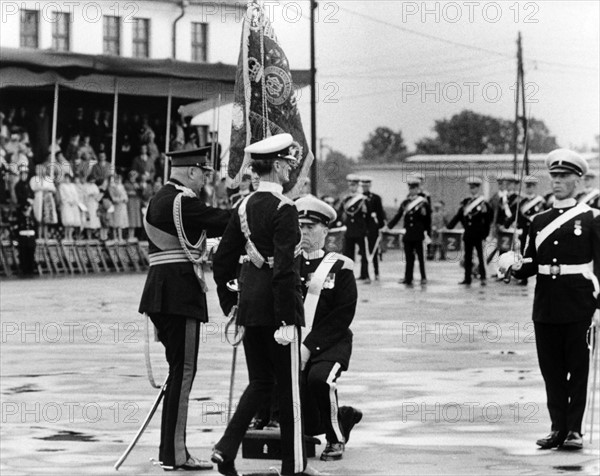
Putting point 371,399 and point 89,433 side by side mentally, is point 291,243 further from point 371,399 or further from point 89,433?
point 371,399

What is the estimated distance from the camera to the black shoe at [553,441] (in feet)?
31.1

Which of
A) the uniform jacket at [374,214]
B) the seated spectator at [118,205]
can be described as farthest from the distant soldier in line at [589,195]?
the seated spectator at [118,205]

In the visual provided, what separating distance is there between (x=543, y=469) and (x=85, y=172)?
75.0ft

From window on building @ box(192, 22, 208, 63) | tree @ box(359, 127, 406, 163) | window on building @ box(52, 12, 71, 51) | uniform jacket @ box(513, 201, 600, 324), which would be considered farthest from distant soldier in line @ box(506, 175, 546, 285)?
tree @ box(359, 127, 406, 163)

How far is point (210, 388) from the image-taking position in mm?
12406

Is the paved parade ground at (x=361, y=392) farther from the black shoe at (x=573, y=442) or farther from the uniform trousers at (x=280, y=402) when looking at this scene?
the uniform trousers at (x=280, y=402)

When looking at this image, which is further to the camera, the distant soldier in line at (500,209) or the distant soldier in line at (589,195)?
the distant soldier in line at (500,209)

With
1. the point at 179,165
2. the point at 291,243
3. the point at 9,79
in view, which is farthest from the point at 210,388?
the point at 9,79

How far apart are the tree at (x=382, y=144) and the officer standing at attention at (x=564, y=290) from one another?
313ft

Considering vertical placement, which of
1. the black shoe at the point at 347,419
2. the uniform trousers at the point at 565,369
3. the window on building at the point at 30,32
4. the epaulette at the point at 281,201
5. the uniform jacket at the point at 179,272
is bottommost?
the black shoe at the point at 347,419

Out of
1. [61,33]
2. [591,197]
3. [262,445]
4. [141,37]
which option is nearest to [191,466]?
[262,445]

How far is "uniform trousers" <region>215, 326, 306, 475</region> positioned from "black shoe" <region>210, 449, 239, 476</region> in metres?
0.02

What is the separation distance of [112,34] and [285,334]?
49147mm

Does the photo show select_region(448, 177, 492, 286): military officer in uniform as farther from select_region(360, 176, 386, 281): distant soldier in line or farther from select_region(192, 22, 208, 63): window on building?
select_region(192, 22, 208, 63): window on building
